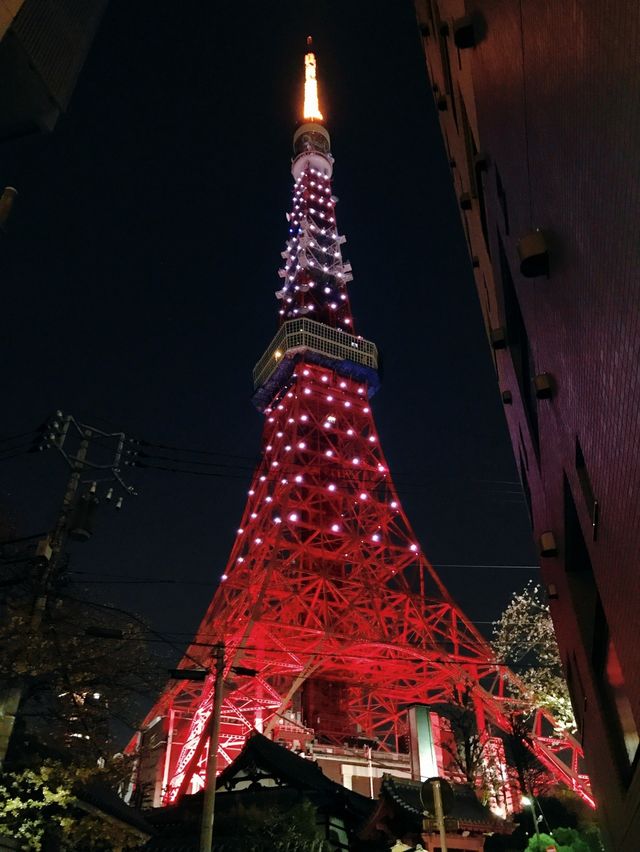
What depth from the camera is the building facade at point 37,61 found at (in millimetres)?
8758

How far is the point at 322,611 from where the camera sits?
1136 inches

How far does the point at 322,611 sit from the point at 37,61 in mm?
24230

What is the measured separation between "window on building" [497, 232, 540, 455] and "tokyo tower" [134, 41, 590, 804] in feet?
25.0

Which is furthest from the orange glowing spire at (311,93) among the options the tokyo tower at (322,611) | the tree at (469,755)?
the tree at (469,755)

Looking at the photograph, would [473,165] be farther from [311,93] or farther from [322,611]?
[311,93]

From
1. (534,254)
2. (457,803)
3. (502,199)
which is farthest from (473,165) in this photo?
(457,803)

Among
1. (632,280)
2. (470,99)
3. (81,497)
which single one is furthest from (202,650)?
(632,280)

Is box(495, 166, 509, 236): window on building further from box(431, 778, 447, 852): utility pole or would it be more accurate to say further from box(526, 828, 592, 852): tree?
box(526, 828, 592, 852): tree

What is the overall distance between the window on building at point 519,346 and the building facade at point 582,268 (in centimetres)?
6

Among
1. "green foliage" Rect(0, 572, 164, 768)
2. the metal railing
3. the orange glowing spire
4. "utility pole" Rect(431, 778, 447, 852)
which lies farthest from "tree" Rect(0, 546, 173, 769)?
the orange glowing spire

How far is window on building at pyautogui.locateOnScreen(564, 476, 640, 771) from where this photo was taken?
7004 millimetres

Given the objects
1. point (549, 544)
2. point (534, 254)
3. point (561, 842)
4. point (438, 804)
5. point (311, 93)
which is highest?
point (311, 93)

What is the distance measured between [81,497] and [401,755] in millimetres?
19729

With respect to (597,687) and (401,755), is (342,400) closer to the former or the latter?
(401,755)
